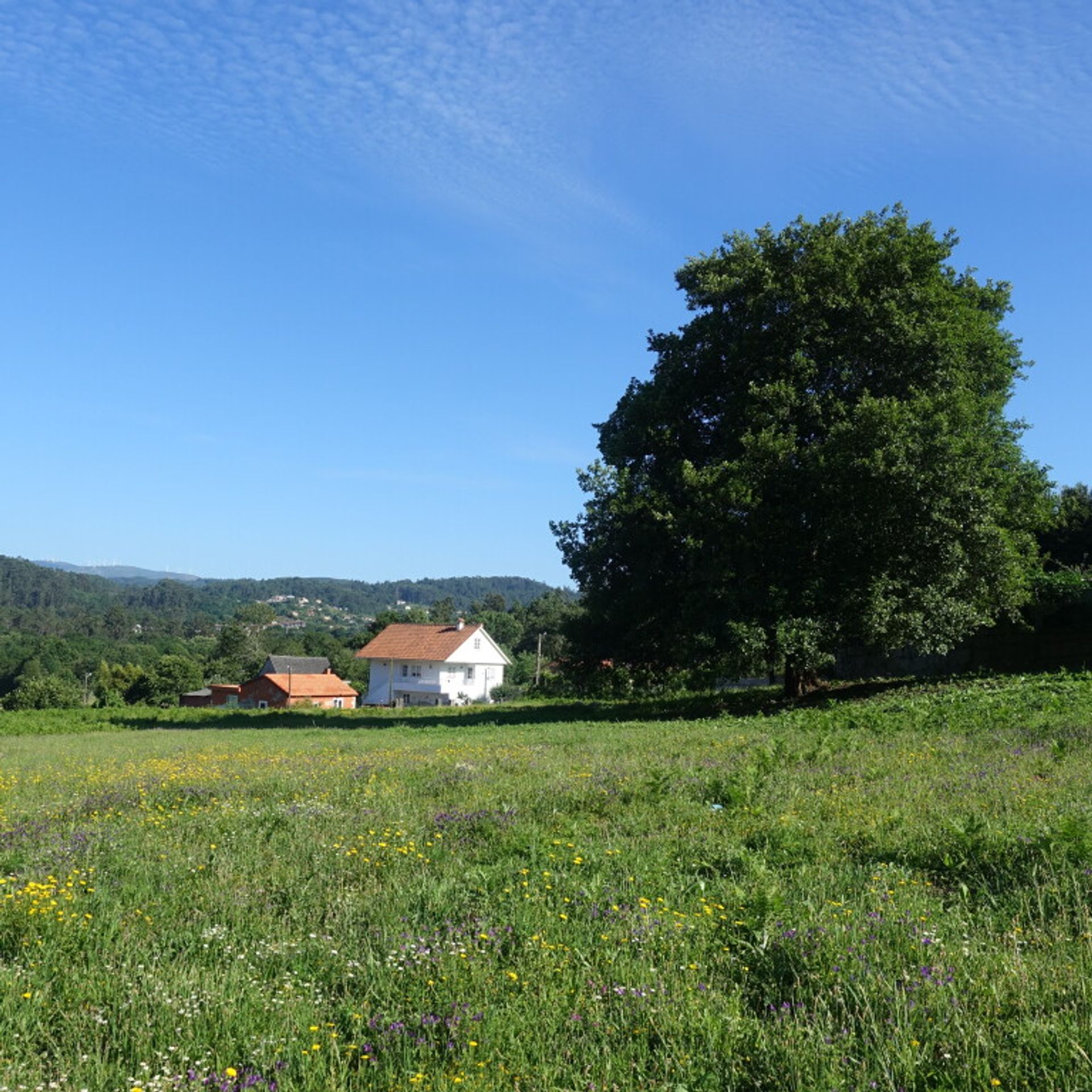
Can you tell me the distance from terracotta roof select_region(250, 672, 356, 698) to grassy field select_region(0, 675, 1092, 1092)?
85.1 meters

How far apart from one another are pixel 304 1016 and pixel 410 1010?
1.78 ft

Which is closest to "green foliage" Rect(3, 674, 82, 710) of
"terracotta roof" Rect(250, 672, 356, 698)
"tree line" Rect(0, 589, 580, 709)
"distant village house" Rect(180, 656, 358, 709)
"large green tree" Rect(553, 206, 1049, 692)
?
"tree line" Rect(0, 589, 580, 709)

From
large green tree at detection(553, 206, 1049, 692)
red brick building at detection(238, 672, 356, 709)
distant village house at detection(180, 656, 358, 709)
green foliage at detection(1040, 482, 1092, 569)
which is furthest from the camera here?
distant village house at detection(180, 656, 358, 709)

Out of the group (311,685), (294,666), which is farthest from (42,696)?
(311,685)

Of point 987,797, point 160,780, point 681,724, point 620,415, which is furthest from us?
point 620,415

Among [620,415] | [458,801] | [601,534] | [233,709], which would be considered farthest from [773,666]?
[233,709]

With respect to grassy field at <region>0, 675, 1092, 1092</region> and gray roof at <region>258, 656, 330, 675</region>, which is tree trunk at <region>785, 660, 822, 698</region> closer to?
grassy field at <region>0, 675, 1092, 1092</region>

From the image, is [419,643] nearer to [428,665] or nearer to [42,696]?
[428,665]

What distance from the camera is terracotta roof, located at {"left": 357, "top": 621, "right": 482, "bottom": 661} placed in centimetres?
8412

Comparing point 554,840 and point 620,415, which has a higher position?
point 620,415

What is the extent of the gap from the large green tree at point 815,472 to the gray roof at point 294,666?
77112 millimetres

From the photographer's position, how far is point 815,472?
22.9 m

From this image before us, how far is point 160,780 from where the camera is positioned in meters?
13.4

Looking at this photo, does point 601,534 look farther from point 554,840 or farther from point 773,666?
point 554,840
